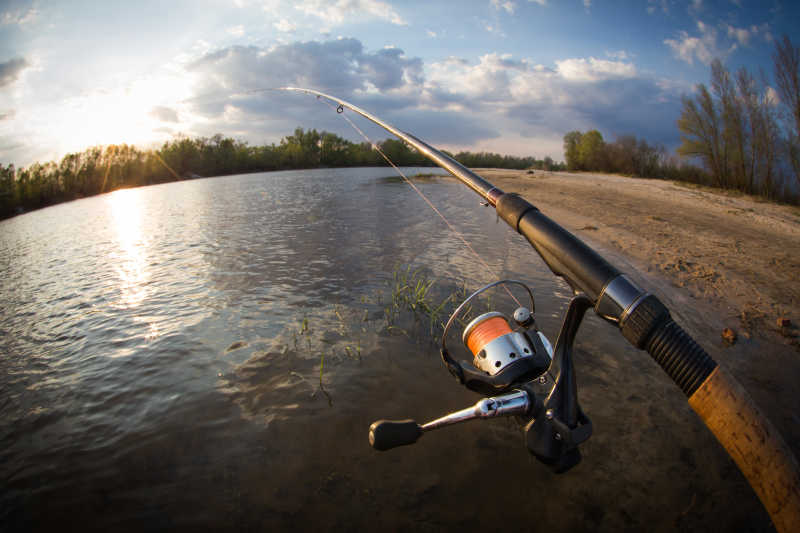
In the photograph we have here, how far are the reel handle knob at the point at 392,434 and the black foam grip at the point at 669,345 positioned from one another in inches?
41.3

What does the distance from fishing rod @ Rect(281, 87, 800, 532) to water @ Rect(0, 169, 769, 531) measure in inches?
35.1

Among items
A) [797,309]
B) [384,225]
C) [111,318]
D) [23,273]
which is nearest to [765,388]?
[797,309]

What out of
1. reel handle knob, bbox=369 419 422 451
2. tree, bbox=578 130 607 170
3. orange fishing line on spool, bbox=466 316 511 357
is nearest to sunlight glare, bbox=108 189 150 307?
reel handle knob, bbox=369 419 422 451

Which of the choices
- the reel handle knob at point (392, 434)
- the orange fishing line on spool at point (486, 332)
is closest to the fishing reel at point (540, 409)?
the reel handle knob at point (392, 434)

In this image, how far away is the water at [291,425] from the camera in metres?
2.23

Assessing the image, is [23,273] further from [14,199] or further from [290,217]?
[14,199]

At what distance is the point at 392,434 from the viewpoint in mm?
1687

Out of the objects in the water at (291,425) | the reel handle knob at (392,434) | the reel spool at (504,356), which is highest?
the reel spool at (504,356)

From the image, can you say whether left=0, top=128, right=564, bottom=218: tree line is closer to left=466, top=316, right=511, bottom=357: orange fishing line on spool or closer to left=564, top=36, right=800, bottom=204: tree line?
left=466, top=316, right=511, bottom=357: orange fishing line on spool

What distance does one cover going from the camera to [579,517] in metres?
2.13

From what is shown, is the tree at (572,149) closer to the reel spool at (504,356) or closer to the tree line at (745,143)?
the tree line at (745,143)

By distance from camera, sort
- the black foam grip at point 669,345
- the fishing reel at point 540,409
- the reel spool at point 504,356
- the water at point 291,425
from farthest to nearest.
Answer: the water at point 291,425 → the reel spool at point 504,356 → the fishing reel at point 540,409 → the black foam grip at point 669,345

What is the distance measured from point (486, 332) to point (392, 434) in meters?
0.83

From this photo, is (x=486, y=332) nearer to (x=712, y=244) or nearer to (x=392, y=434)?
(x=392, y=434)
